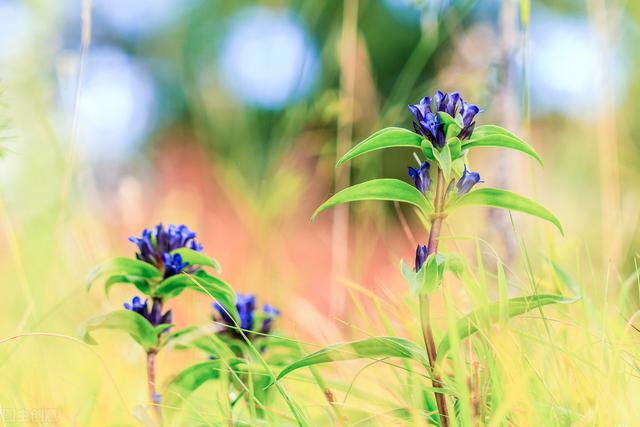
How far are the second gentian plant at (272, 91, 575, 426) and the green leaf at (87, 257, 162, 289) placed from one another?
20 cm

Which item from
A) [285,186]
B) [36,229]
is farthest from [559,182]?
[36,229]

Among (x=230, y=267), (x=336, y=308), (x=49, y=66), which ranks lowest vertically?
(x=336, y=308)

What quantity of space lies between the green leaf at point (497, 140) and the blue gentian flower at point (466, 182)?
0.03 meters

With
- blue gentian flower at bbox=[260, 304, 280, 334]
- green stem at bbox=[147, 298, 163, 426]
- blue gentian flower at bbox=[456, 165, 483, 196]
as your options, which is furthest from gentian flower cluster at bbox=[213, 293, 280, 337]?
blue gentian flower at bbox=[456, 165, 483, 196]

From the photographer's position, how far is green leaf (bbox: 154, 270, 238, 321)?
76cm

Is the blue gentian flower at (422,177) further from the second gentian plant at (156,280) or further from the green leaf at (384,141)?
the second gentian plant at (156,280)

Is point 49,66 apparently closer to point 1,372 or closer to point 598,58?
point 1,372

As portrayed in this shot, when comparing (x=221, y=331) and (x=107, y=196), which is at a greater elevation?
(x=107, y=196)

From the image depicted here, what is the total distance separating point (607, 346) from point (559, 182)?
11.4 feet

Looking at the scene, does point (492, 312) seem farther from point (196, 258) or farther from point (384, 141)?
point (196, 258)

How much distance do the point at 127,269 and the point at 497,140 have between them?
1.32ft

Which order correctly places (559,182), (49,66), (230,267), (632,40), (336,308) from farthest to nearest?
1. (632,40)
2. (559,182)
3. (230,267)
4. (49,66)
5. (336,308)

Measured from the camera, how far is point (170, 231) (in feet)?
2.72

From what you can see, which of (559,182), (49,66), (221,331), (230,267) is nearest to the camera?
(221,331)
